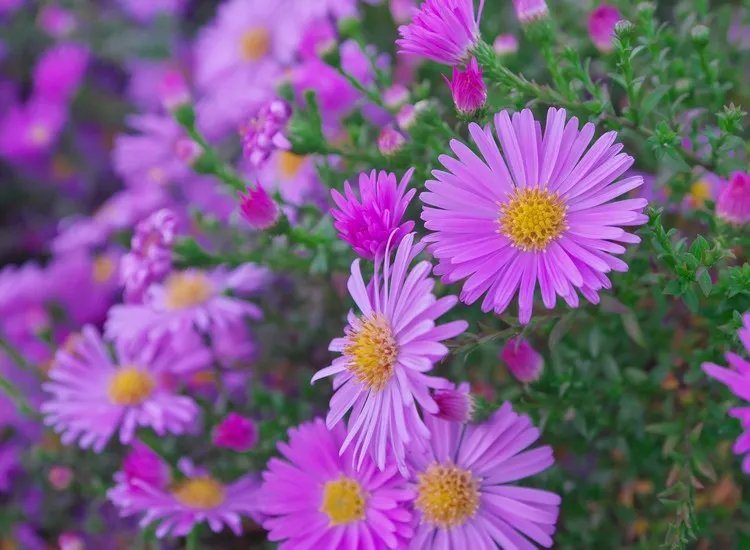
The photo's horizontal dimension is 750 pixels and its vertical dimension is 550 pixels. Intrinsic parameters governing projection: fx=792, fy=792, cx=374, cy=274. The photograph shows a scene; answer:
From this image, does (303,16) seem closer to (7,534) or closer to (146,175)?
(146,175)

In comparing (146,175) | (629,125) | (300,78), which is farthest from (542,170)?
(146,175)

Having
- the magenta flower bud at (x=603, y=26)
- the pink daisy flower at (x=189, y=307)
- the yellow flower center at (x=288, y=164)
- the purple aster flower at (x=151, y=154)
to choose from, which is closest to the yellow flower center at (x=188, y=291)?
the pink daisy flower at (x=189, y=307)

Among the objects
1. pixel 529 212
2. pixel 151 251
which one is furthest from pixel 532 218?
pixel 151 251

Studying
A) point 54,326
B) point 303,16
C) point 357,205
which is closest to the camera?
point 357,205

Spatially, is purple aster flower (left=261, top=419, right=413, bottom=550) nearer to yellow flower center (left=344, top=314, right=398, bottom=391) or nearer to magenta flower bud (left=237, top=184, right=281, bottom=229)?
yellow flower center (left=344, top=314, right=398, bottom=391)

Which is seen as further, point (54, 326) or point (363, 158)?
point (54, 326)

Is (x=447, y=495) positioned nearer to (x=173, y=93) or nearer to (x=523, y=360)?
(x=523, y=360)

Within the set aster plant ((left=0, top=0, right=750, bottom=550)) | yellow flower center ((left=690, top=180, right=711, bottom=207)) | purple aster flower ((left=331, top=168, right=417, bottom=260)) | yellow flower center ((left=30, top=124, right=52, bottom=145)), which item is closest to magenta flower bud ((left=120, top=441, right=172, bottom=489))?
aster plant ((left=0, top=0, right=750, bottom=550))

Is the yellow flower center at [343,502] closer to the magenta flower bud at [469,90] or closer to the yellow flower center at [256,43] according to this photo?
the magenta flower bud at [469,90]

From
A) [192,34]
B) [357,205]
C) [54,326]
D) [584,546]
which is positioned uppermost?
[192,34]
